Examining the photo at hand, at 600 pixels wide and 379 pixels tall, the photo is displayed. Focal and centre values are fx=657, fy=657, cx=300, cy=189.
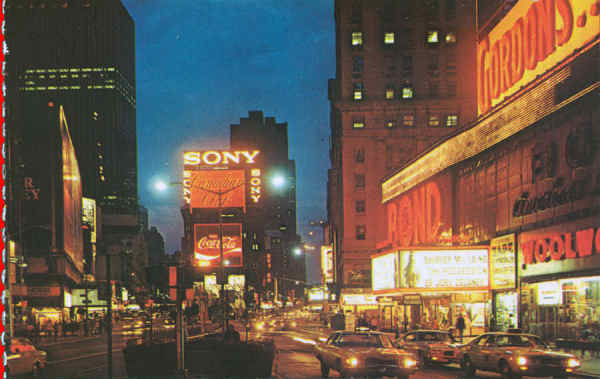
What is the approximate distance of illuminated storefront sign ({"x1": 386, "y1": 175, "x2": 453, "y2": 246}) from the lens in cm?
4825

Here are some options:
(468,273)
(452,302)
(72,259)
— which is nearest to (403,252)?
(468,273)

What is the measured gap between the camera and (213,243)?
258ft

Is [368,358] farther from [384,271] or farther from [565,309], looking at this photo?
[384,271]

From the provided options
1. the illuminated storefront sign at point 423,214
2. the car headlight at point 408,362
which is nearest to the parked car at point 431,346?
the car headlight at point 408,362

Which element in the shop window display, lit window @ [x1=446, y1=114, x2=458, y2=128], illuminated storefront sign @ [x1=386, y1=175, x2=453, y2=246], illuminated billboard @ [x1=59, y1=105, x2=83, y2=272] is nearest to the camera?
the shop window display

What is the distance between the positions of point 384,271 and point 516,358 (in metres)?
26.0

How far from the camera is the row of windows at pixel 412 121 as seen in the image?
332 feet

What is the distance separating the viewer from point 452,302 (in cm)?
4631

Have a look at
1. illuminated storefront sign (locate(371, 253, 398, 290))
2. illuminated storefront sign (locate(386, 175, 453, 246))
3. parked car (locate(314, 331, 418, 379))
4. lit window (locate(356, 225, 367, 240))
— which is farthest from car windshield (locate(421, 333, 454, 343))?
lit window (locate(356, 225, 367, 240))

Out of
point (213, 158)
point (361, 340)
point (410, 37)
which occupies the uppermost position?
point (410, 37)

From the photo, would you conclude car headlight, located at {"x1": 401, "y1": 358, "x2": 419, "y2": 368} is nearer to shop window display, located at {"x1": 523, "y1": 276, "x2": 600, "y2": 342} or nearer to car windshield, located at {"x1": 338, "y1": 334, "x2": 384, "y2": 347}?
car windshield, located at {"x1": 338, "y1": 334, "x2": 384, "y2": 347}

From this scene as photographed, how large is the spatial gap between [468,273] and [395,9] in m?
71.3

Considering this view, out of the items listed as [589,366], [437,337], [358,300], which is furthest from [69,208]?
[589,366]

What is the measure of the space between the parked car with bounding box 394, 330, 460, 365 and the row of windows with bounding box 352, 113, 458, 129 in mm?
74278
